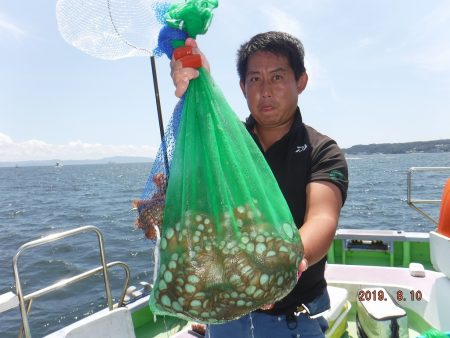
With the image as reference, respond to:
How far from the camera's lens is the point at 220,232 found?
1.24 metres

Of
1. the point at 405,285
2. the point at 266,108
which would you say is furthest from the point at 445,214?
the point at 266,108

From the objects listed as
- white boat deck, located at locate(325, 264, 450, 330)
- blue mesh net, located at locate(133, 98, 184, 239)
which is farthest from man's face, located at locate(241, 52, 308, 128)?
white boat deck, located at locate(325, 264, 450, 330)

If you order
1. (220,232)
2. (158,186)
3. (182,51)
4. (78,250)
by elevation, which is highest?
(182,51)

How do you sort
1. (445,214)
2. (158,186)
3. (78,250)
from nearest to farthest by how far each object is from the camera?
(158,186) → (445,214) → (78,250)

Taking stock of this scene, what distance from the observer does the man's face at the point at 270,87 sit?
1.84 meters

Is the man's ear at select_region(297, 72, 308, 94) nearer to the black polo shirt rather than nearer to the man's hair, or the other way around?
the man's hair

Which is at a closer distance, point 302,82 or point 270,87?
point 270,87

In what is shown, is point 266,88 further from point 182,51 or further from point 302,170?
point 182,51

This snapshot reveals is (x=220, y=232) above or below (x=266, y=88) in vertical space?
below

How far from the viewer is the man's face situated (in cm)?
184

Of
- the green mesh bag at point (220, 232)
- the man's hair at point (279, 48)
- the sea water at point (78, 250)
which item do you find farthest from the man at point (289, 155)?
the sea water at point (78, 250)

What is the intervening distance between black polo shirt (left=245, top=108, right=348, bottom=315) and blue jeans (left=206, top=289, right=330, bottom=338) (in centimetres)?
4

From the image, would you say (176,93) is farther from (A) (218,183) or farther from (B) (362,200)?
(B) (362,200)

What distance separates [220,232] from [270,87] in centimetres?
89
